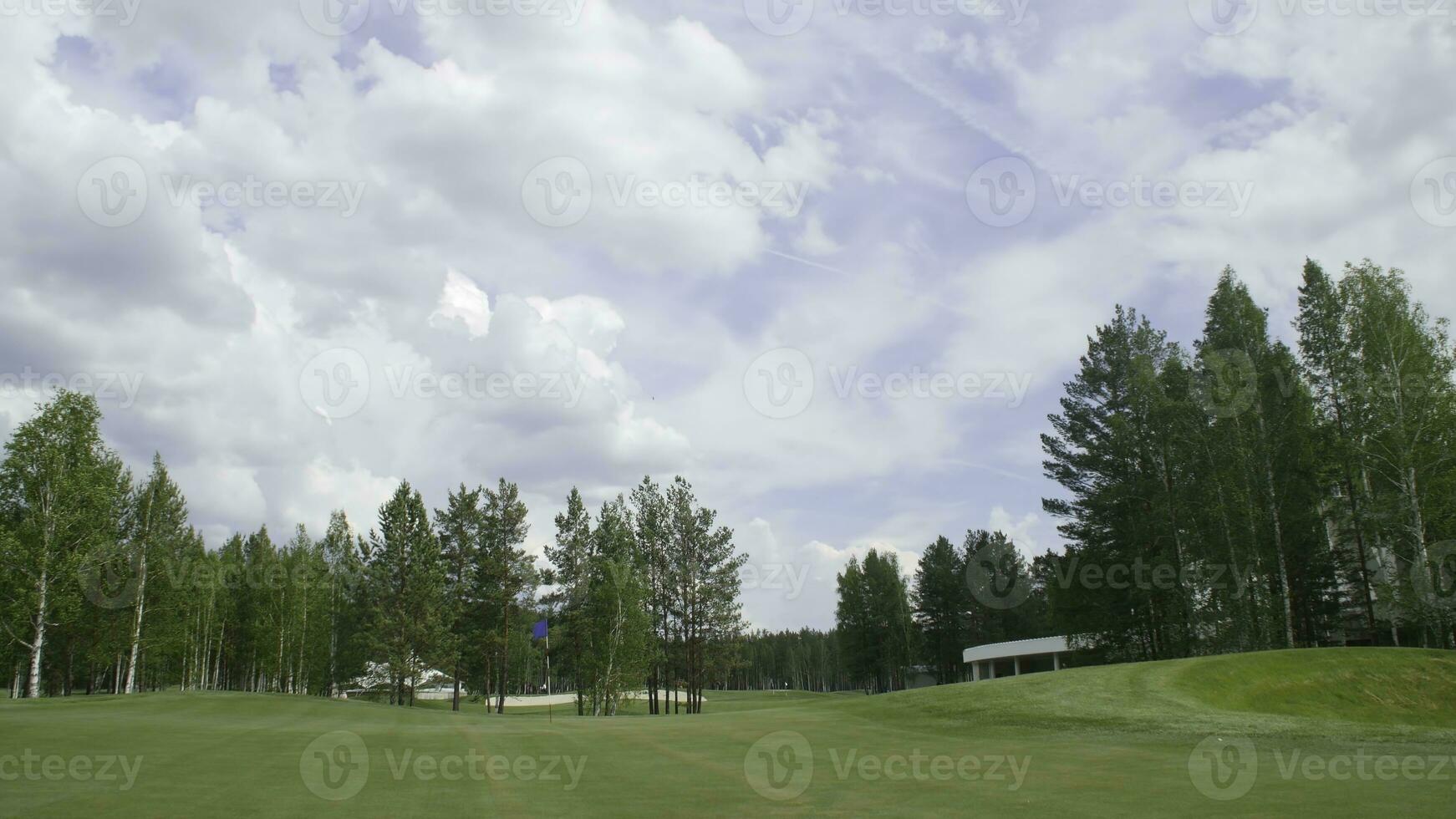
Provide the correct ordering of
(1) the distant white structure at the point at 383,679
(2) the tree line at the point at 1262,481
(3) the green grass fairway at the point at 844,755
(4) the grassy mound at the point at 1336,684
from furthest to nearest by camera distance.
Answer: (1) the distant white structure at the point at 383,679
(2) the tree line at the point at 1262,481
(4) the grassy mound at the point at 1336,684
(3) the green grass fairway at the point at 844,755

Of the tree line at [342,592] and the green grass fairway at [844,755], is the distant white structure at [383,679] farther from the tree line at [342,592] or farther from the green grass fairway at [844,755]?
the green grass fairway at [844,755]

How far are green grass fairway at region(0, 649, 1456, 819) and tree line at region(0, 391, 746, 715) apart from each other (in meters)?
14.7

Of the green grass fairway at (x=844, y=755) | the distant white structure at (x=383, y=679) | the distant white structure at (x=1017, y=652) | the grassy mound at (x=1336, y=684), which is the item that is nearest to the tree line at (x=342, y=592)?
the distant white structure at (x=383, y=679)

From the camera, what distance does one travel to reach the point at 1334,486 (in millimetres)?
47469

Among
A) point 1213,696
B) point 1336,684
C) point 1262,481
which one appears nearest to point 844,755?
point 1213,696

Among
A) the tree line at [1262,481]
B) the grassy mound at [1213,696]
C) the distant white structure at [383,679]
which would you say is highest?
the tree line at [1262,481]

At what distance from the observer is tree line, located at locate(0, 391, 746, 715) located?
41.1 meters

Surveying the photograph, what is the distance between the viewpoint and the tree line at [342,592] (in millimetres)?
41062

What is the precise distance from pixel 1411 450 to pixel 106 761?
161 ft

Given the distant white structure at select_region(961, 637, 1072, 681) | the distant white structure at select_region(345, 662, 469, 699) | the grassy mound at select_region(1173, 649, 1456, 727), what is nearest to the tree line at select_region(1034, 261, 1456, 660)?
the grassy mound at select_region(1173, 649, 1456, 727)

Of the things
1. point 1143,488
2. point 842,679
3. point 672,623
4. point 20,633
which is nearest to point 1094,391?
point 1143,488

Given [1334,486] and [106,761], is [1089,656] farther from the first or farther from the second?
[106,761]

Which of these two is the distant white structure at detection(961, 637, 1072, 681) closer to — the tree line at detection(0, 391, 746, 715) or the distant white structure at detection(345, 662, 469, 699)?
the tree line at detection(0, 391, 746, 715)

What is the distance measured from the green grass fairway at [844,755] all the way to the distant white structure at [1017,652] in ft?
105
